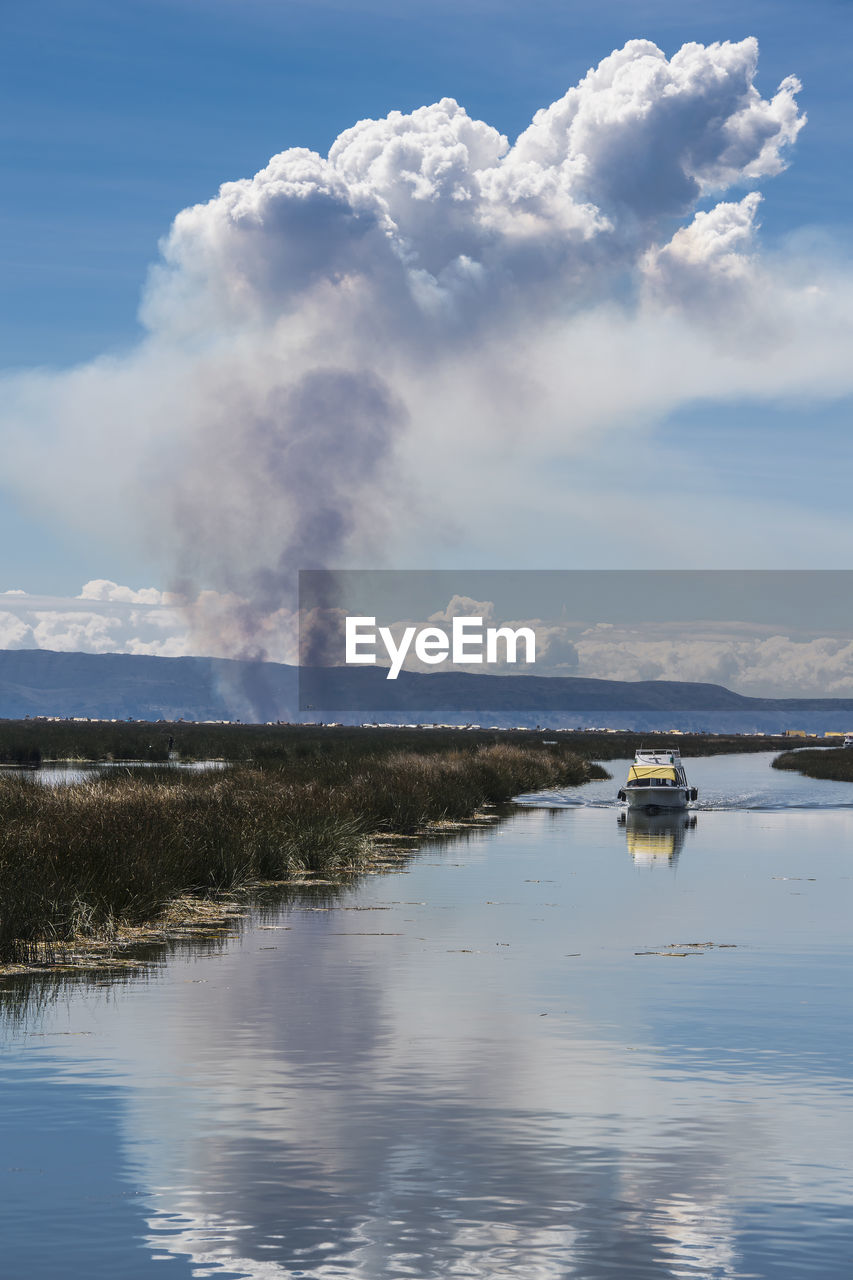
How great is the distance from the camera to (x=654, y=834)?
53125 millimetres

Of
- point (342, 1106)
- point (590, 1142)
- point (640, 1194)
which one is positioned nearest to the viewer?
point (640, 1194)

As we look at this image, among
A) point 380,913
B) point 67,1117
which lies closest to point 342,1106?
point 67,1117

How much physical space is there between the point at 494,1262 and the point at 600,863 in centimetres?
3147

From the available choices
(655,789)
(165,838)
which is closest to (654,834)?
(655,789)

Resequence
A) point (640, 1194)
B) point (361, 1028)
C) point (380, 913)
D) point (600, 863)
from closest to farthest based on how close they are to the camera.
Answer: point (640, 1194) → point (361, 1028) → point (380, 913) → point (600, 863)

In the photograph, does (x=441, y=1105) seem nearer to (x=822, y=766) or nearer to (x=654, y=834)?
(x=654, y=834)

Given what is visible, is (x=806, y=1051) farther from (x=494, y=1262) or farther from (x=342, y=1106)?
(x=494, y=1262)

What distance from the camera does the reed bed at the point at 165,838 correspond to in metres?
24.0

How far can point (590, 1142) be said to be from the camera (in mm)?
13039

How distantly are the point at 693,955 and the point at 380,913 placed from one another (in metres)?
6.58

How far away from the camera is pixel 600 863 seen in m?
41.1

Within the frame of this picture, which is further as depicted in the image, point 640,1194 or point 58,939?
point 58,939

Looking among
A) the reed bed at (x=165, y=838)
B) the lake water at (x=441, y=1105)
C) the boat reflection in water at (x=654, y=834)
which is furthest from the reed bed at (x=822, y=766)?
the lake water at (x=441, y=1105)

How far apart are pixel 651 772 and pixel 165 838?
38.4 meters
